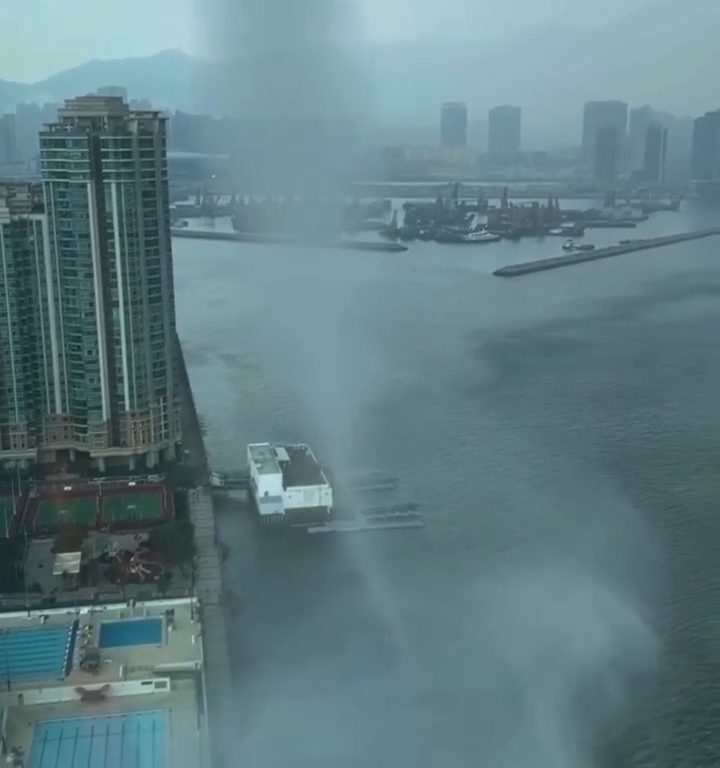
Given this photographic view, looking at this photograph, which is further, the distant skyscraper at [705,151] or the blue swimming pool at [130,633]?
the distant skyscraper at [705,151]

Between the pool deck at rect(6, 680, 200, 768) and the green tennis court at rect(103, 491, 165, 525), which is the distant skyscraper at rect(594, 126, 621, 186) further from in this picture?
the pool deck at rect(6, 680, 200, 768)

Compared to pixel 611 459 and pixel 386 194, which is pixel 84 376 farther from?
pixel 386 194

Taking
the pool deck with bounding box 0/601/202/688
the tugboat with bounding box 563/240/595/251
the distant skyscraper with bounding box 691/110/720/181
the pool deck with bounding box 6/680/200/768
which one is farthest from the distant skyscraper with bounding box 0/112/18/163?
the distant skyscraper with bounding box 691/110/720/181

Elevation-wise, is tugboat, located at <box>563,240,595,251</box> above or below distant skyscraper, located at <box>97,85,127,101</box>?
below

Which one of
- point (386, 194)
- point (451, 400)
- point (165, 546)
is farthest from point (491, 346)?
point (386, 194)

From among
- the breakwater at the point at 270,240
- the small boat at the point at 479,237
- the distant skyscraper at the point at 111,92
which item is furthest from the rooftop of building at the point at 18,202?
the small boat at the point at 479,237

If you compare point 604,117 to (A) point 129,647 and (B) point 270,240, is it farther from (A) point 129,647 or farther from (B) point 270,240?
(A) point 129,647

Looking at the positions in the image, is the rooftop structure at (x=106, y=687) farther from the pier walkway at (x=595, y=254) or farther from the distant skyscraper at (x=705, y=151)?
the distant skyscraper at (x=705, y=151)
